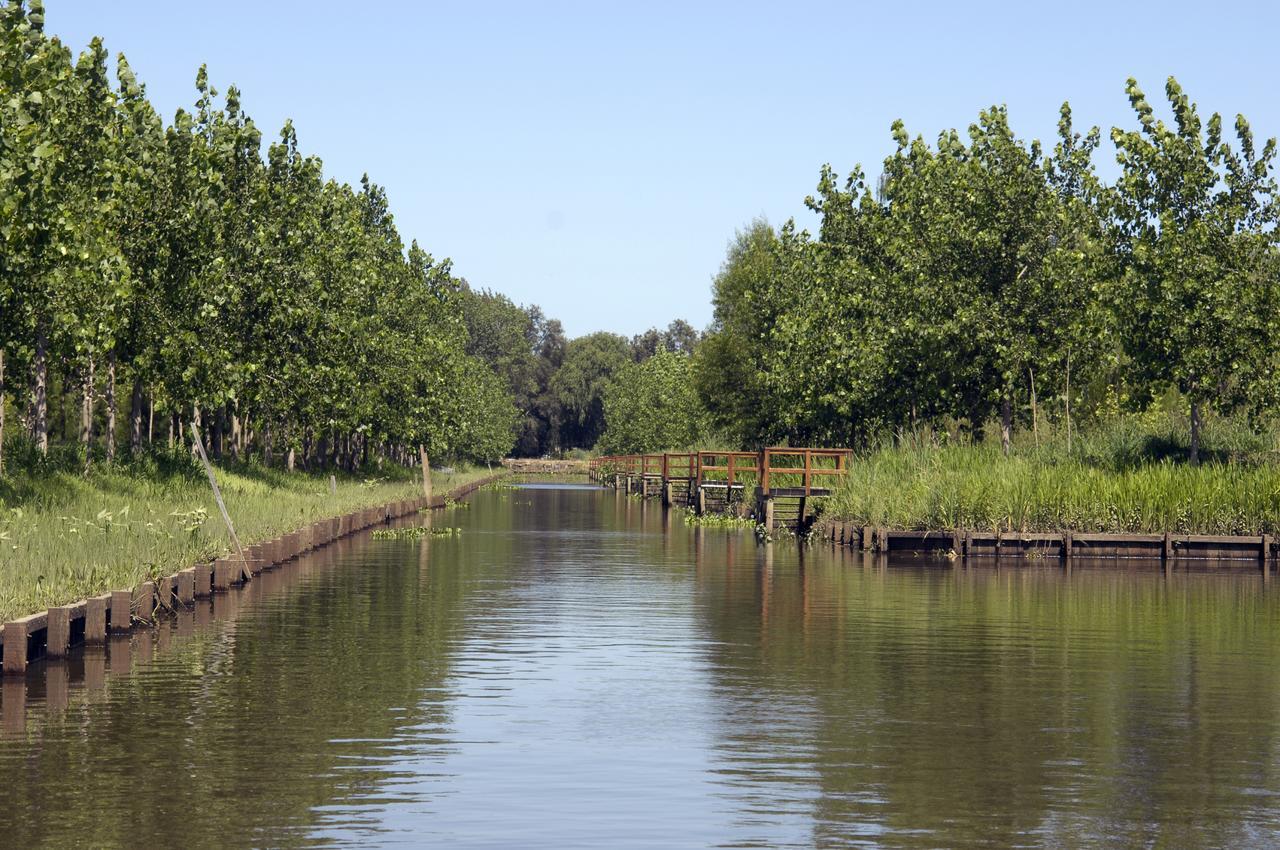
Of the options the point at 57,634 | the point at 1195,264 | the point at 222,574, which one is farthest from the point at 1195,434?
the point at 57,634

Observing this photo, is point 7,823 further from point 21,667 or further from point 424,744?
point 21,667

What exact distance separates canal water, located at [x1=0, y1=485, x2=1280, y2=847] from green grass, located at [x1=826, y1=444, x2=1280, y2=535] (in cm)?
1134

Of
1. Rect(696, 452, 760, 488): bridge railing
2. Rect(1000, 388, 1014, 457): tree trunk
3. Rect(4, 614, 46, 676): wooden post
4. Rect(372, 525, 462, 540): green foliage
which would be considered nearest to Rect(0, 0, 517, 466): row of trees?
Rect(372, 525, 462, 540): green foliage

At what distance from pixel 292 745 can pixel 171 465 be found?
35619 millimetres

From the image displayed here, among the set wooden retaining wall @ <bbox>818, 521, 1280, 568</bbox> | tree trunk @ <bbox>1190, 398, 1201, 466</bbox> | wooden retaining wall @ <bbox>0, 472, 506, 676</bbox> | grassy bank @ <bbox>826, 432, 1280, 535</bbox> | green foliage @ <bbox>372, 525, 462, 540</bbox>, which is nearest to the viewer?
wooden retaining wall @ <bbox>0, 472, 506, 676</bbox>

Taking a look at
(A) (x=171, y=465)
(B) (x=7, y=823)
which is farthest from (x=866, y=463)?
(B) (x=7, y=823)

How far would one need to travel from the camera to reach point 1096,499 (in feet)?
159

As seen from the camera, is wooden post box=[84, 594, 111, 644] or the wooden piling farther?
the wooden piling

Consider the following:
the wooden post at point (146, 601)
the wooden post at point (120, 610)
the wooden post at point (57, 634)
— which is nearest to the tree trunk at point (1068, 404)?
the wooden post at point (146, 601)

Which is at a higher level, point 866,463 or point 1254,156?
point 1254,156

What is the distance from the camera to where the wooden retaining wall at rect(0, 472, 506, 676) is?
22.8 metres

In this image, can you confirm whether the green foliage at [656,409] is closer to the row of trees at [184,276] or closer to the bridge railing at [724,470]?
the bridge railing at [724,470]

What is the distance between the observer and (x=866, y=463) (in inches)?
2233

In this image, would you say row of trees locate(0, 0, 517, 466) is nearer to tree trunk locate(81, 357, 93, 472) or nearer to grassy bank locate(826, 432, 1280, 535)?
tree trunk locate(81, 357, 93, 472)
